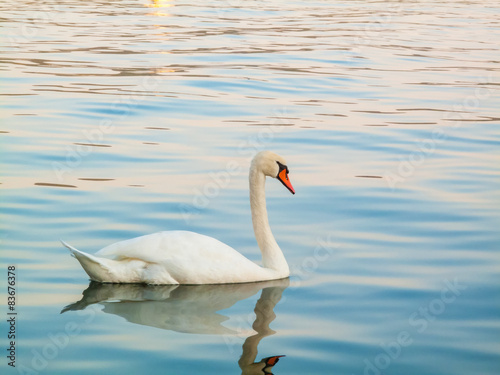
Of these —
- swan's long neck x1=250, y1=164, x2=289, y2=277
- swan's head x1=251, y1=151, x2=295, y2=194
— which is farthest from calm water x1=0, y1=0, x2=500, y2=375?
swan's head x1=251, y1=151, x2=295, y2=194

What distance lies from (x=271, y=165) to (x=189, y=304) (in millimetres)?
1541

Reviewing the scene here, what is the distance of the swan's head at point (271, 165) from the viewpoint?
786cm

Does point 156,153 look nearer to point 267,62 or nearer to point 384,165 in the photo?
point 384,165

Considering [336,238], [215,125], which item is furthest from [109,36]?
[336,238]

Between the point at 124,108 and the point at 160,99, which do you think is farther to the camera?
the point at 160,99

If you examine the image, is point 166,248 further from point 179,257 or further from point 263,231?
point 263,231

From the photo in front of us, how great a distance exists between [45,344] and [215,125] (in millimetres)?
8195

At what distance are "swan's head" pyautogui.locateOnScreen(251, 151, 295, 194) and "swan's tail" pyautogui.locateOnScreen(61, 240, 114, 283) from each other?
154 centimetres

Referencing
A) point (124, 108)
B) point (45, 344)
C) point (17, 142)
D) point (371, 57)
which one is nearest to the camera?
point (45, 344)

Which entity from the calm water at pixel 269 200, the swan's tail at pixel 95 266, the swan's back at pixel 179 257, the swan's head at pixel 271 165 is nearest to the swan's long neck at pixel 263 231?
the swan's head at pixel 271 165

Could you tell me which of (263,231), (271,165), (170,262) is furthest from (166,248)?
(271,165)

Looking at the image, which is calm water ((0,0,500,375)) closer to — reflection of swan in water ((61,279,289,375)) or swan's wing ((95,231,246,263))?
reflection of swan in water ((61,279,289,375))

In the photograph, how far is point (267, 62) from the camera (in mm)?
21156

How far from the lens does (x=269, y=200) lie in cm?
999
